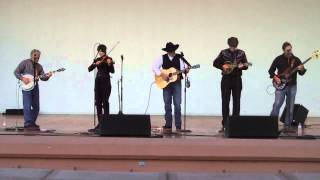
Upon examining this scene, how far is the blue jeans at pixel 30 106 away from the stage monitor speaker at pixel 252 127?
3.65 meters

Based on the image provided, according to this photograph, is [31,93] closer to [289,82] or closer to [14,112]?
[14,112]

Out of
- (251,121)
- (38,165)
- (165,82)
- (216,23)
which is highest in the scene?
(216,23)

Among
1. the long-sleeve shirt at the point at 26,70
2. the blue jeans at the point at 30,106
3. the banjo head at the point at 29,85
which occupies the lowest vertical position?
the blue jeans at the point at 30,106

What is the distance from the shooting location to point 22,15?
45.7ft

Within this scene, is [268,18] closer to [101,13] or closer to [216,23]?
[216,23]

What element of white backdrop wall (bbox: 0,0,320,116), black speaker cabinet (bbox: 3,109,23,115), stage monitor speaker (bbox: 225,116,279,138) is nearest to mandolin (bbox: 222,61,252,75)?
stage monitor speaker (bbox: 225,116,279,138)

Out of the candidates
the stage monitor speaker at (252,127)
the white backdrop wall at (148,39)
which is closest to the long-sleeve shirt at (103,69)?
the stage monitor speaker at (252,127)

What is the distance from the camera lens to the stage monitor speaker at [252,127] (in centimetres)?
802

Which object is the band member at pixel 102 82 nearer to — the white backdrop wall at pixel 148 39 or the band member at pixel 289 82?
the band member at pixel 289 82

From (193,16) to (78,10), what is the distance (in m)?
3.00

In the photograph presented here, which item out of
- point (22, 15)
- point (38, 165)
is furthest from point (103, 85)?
point (22, 15)

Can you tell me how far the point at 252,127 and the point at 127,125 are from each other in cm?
191

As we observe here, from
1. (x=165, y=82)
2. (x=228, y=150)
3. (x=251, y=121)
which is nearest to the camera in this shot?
(x=228, y=150)

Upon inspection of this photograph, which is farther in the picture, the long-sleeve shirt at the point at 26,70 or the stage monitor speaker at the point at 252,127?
the long-sleeve shirt at the point at 26,70
